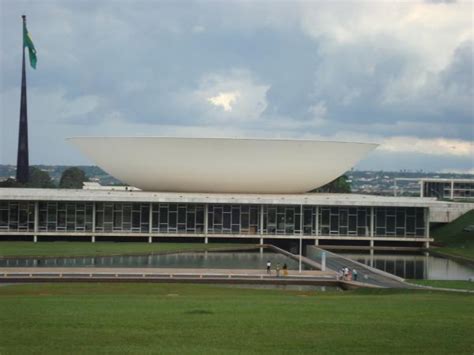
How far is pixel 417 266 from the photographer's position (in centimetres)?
3450

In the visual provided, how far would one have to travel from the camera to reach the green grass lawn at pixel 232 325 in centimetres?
1227

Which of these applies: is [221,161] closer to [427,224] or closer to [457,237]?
[427,224]

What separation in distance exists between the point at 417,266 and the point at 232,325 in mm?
21541

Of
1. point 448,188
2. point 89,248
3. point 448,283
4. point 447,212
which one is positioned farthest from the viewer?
point 448,188

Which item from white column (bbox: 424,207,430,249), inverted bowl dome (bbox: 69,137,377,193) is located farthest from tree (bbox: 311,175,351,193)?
white column (bbox: 424,207,430,249)

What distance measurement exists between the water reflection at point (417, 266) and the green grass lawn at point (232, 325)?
10.9m

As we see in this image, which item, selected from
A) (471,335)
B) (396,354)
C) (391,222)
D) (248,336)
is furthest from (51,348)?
(391,222)

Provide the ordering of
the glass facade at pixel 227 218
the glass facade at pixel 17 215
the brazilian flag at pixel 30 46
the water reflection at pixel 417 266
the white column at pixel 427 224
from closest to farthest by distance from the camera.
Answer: the water reflection at pixel 417 266
the glass facade at pixel 17 215
the white column at pixel 427 224
the glass facade at pixel 227 218
the brazilian flag at pixel 30 46

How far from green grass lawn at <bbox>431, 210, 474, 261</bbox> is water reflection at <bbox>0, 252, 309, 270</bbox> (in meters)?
9.12

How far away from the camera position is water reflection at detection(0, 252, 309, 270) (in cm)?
3095

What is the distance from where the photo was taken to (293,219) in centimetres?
4556

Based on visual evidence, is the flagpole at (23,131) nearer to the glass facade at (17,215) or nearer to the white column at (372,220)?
the glass facade at (17,215)

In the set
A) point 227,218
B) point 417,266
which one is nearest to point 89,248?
point 227,218

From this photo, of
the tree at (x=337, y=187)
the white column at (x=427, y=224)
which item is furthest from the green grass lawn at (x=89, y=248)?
the tree at (x=337, y=187)
